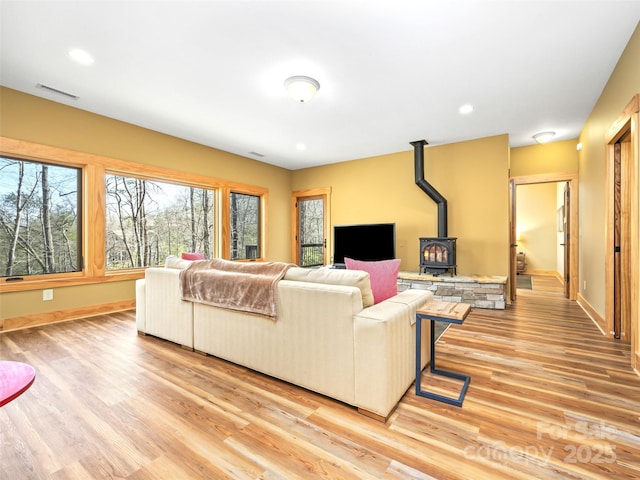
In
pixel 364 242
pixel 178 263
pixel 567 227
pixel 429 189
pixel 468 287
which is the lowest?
pixel 468 287

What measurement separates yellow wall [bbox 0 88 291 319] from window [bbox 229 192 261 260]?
1.44 ft

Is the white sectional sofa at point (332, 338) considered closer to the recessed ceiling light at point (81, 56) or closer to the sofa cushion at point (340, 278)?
the sofa cushion at point (340, 278)

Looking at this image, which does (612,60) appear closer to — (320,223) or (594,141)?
(594,141)

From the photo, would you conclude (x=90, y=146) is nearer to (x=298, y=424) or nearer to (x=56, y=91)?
(x=56, y=91)

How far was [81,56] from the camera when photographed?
2771 mm

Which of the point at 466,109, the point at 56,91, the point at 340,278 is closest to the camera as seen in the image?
the point at 340,278

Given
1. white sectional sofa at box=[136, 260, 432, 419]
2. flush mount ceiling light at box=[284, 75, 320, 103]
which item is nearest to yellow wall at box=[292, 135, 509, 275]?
flush mount ceiling light at box=[284, 75, 320, 103]

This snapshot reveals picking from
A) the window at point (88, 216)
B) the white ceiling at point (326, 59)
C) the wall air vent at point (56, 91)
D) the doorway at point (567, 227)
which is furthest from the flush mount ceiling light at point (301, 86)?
the doorway at point (567, 227)

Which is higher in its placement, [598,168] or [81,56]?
[81,56]

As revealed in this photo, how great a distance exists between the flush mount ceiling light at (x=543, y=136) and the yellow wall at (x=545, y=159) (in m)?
0.37

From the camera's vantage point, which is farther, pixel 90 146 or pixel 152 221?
pixel 152 221

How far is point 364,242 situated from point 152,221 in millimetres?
3734

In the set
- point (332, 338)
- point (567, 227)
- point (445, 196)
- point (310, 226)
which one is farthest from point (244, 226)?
point (567, 227)

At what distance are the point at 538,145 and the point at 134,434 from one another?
6.77 meters
